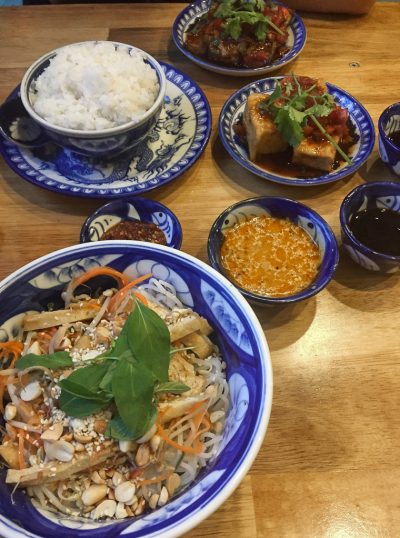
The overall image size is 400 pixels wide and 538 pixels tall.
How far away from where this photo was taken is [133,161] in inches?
73.0

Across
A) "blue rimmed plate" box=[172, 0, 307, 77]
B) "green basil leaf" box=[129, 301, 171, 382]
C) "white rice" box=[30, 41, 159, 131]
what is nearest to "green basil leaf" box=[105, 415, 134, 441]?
"green basil leaf" box=[129, 301, 171, 382]

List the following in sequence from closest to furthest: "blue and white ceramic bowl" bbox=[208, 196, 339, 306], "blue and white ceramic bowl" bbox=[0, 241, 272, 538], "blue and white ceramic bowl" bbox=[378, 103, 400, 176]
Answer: "blue and white ceramic bowl" bbox=[0, 241, 272, 538]
"blue and white ceramic bowl" bbox=[208, 196, 339, 306]
"blue and white ceramic bowl" bbox=[378, 103, 400, 176]

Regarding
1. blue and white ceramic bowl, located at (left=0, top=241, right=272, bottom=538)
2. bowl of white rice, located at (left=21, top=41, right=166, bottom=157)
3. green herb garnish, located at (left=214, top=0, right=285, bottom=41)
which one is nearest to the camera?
blue and white ceramic bowl, located at (left=0, top=241, right=272, bottom=538)

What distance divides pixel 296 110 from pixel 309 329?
34.5 inches

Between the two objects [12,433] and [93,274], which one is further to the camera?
[93,274]

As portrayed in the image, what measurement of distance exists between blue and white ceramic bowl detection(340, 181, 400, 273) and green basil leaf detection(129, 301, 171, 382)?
0.80 meters

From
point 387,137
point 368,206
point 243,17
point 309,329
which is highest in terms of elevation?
point 243,17

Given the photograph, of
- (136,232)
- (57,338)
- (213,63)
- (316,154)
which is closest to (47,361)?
(57,338)

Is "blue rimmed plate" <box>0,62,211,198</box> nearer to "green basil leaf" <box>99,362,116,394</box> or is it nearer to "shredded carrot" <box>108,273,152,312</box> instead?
"shredded carrot" <box>108,273,152,312</box>

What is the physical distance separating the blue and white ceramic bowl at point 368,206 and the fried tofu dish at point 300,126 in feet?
0.86

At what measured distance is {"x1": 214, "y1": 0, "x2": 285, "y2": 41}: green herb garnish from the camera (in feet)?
7.11

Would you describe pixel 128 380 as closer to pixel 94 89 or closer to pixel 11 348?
pixel 11 348

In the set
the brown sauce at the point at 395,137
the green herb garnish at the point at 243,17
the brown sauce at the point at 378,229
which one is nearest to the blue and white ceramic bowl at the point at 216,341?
the brown sauce at the point at 378,229

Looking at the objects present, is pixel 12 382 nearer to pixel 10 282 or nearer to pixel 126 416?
pixel 10 282
